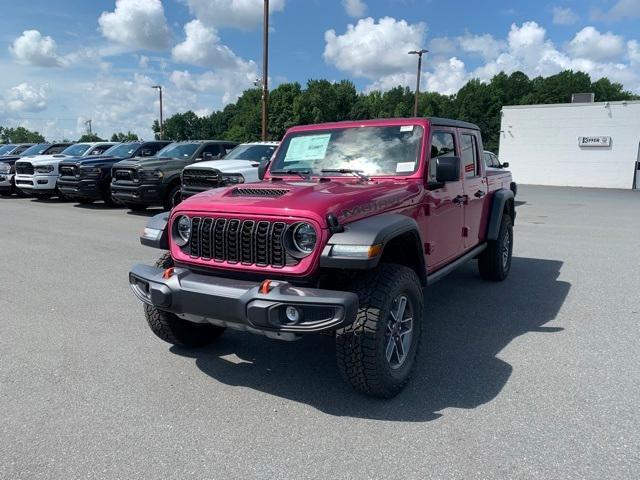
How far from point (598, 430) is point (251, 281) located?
2.27 m

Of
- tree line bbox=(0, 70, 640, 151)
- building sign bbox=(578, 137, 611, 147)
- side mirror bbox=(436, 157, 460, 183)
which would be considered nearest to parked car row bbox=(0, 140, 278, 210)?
side mirror bbox=(436, 157, 460, 183)

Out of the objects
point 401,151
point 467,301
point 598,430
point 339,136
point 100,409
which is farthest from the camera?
point 467,301

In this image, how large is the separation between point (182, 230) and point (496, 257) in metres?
4.12

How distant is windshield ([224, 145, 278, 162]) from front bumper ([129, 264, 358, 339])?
8918mm

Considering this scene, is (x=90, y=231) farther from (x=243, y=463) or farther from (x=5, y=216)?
(x=243, y=463)

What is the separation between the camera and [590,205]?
18453mm

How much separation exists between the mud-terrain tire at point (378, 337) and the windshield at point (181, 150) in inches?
415

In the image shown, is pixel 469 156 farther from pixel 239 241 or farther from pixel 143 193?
pixel 143 193

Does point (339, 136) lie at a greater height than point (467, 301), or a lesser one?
greater

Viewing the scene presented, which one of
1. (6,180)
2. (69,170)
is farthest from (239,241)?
(6,180)

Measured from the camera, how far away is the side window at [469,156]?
17.4 ft

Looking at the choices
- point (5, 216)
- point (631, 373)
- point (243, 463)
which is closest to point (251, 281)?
point (243, 463)

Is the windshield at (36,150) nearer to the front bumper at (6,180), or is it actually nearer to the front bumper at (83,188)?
the front bumper at (6,180)

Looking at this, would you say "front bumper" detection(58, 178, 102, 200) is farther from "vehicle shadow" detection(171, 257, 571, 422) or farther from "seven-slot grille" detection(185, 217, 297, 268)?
"seven-slot grille" detection(185, 217, 297, 268)
